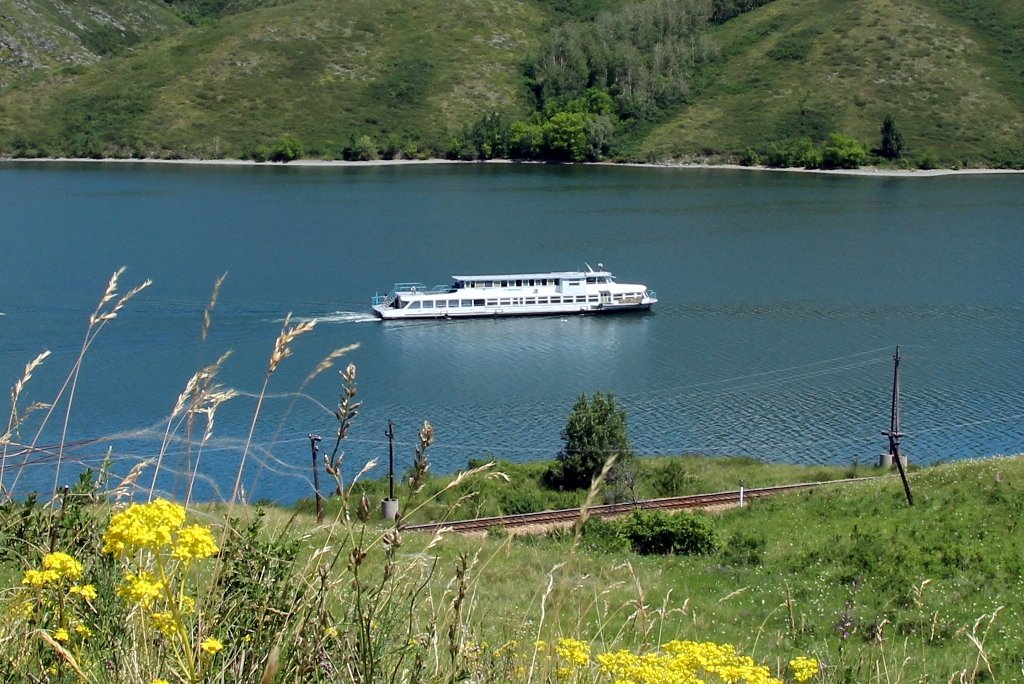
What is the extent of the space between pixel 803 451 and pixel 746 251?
84.9 ft

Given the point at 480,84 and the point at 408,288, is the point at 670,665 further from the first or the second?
the point at 480,84

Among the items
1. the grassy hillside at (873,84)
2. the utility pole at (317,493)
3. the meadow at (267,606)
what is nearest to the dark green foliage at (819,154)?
the grassy hillside at (873,84)

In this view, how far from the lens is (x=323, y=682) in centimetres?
243

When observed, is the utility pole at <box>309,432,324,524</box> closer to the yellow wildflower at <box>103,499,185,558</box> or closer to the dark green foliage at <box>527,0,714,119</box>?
the yellow wildflower at <box>103,499,185,558</box>

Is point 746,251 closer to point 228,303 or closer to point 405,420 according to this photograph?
point 228,303

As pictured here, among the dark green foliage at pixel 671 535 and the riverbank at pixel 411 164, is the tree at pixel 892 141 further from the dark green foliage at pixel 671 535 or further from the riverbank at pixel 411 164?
the dark green foliage at pixel 671 535

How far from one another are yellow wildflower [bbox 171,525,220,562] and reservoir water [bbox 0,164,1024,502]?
314 inches

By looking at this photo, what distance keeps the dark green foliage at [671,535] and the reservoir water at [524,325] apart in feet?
15.0

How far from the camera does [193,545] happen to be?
2119 millimetres

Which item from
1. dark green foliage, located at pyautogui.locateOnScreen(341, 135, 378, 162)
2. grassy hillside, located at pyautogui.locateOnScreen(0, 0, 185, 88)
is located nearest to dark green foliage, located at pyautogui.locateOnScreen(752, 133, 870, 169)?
dark green foliage, located at pyautogui.locateOnScreen(341, 135, 378, 162)

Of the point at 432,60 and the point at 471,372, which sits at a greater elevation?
the point at 432,60

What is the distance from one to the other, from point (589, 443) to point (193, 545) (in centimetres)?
2037

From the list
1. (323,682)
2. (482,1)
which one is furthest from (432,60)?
(323,682)

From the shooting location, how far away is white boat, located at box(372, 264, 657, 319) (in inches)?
1570
